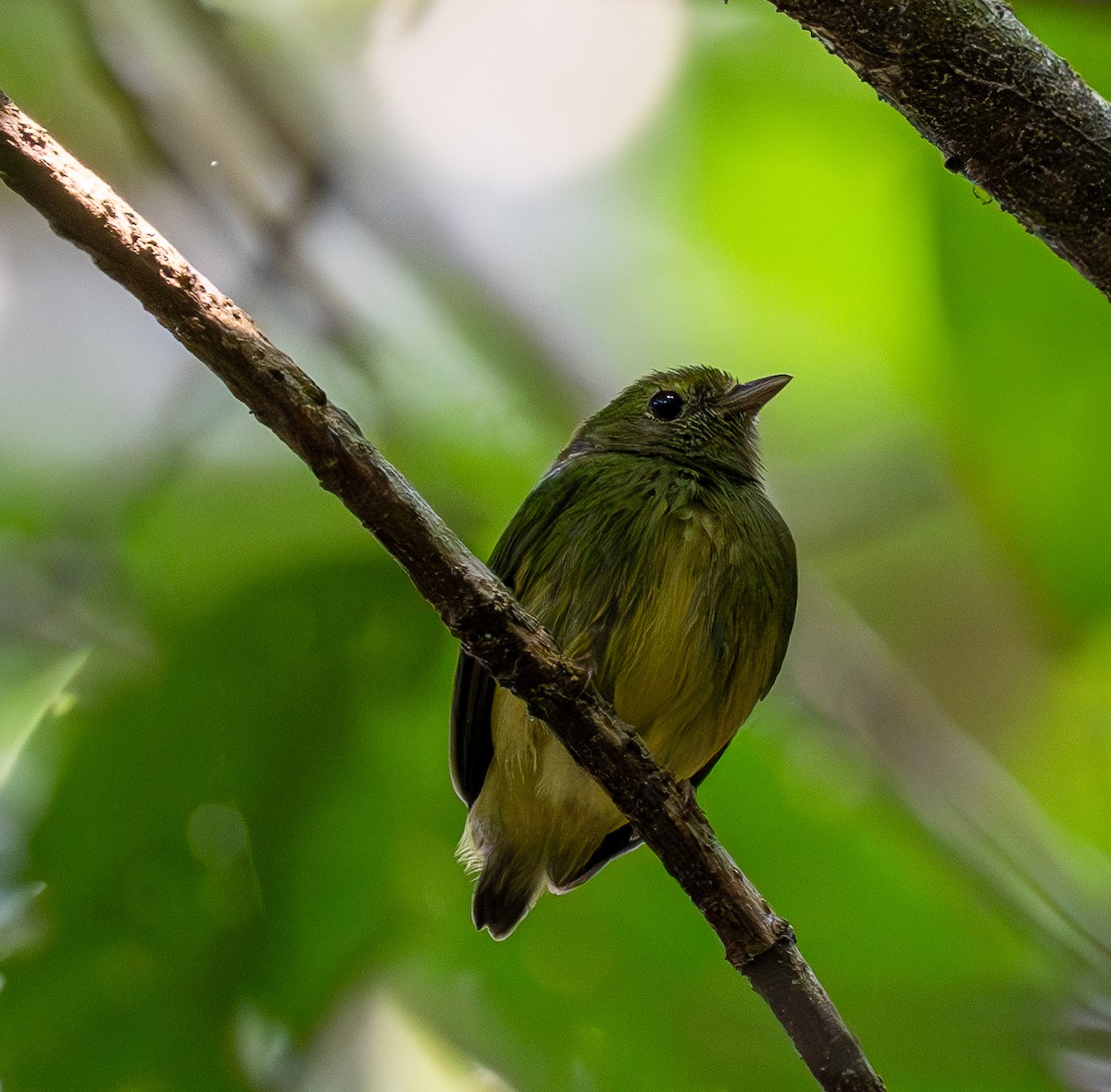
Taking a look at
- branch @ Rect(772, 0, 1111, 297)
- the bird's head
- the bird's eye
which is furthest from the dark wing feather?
branch @ Rect(772, 0, 1111, 297)

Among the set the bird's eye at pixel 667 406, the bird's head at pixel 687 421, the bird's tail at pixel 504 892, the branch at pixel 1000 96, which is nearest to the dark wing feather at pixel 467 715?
the bird's tail at pixel 504 892

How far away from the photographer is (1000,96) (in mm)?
1592

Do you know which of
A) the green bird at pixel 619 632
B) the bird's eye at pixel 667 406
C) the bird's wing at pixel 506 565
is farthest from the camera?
the bird's eye at pixel 667 406

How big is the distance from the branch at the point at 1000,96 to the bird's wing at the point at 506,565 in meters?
1.36

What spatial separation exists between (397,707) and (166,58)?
1.77 meters

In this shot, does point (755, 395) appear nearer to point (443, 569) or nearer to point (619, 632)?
point (619, 632)

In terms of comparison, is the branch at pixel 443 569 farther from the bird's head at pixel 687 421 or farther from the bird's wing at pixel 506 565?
the bird's head at pixel 687 421

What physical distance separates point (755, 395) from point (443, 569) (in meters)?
1.59

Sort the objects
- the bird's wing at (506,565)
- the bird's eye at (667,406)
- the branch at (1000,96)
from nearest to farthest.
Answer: the branch at (1000,96), the bird's wing at (506,565), the bird's eye at (667,406)

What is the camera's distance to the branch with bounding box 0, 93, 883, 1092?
1587 mm

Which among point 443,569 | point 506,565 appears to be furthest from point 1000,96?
point 506,565

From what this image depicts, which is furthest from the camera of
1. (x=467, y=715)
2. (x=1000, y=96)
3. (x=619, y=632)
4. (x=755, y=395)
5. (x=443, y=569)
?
(x=755, y=395)

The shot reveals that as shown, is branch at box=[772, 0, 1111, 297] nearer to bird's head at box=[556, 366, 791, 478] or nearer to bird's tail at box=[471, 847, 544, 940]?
bird's head at box=[556, 366, 791, 478]

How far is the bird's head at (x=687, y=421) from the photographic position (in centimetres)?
306
